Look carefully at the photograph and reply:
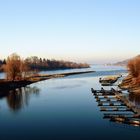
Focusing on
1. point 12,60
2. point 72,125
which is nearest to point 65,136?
point 72,125

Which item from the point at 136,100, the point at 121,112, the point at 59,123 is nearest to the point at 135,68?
the point at 136,100

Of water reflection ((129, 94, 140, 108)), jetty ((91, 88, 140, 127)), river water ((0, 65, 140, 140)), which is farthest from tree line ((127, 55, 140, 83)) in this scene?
river water ((0, 65, 140, 140))

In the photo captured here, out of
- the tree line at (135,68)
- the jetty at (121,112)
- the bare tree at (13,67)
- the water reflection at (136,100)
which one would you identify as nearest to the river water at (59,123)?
the jetty at (121,112)

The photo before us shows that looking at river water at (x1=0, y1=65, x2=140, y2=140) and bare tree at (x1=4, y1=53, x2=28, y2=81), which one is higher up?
bare tree at (x1=4, y1=53, x2=28, y2=81)

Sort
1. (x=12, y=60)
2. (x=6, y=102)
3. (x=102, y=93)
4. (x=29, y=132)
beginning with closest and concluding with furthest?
(x=29, y=132)
(x=6, y=102)
(x=102, y=93)
(x=12, y=60)

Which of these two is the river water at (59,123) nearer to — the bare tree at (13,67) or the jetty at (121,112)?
the jetty at (121,112)

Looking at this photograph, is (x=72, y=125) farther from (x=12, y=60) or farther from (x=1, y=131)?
(x=12, y=60)

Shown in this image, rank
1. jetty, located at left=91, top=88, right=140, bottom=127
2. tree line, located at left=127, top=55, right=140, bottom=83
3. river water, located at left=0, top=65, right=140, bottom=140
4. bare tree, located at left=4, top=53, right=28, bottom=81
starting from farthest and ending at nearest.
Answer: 1. bare tree, located at left=4, top=53, right=28, bottom=81
2. tree line, located at left=127, top=55, right=140, bottom=83
3. jetty, located at left=91, top=88, right=140, bottom=127
4. river water, located at left=0, top=65, right=140, bottom=140

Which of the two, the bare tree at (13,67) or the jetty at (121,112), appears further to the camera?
the bare tree at (13,67)

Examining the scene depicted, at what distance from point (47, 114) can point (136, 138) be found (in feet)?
45.3

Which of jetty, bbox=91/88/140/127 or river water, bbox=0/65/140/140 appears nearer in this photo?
river water, bbox=0/65/140/140

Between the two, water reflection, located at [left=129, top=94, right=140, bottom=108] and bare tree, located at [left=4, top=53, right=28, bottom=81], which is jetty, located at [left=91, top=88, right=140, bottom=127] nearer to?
water reflection, located at [left=129, top=94, right=140, bottom=108]

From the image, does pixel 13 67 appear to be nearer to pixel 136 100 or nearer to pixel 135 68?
pixel 135 68

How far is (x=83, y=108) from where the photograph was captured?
3994 cm
